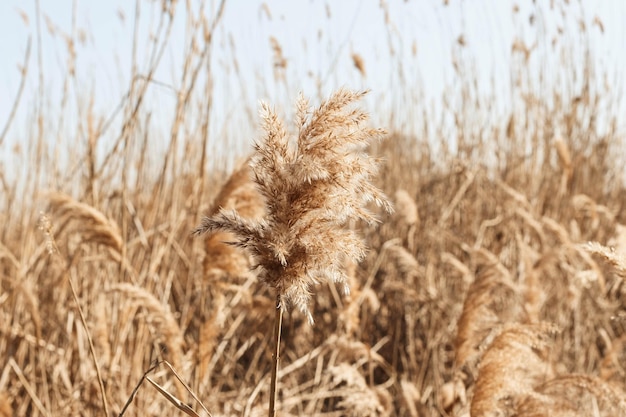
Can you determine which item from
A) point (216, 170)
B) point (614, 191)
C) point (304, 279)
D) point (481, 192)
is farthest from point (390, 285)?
point (614, 191)

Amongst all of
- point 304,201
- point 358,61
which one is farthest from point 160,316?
point 358,61

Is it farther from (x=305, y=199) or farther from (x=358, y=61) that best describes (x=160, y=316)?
(x=358, y=61)

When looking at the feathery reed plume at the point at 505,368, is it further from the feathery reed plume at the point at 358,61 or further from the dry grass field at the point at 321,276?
the feathery reed plume at the point at 358,61

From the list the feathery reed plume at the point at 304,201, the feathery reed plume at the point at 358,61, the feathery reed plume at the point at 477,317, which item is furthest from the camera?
the feathery reed plume at the point at 358,61

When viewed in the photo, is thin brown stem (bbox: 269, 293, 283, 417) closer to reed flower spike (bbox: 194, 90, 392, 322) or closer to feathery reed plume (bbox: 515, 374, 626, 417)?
reed flower spike (bbox: 194, 90, 392, 322)

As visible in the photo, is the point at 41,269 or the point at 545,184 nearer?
the point at 41,269

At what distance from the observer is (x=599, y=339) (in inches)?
131

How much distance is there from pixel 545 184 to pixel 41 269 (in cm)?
248

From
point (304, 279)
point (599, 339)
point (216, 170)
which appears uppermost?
point (216, 170)

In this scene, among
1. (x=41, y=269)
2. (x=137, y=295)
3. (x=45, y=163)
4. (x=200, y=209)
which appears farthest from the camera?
(x=45, y=163)

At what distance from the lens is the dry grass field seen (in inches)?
28.6

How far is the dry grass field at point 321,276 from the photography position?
728 mm

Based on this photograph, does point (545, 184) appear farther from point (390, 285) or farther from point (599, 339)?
point (390, 285)

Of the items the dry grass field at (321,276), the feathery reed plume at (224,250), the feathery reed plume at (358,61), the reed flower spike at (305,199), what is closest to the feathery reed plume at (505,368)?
the dry grass field at (321,276)
